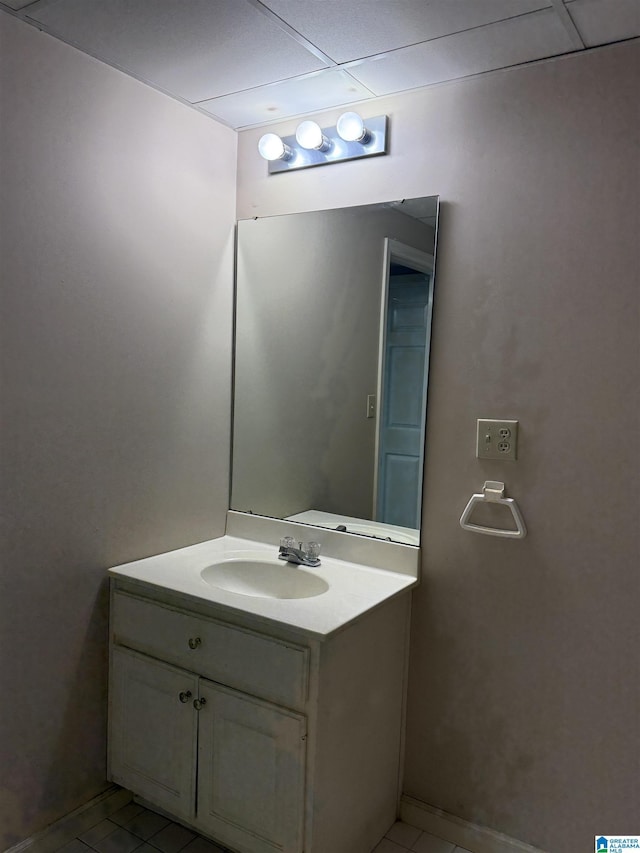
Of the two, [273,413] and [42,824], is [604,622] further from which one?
[42,824]

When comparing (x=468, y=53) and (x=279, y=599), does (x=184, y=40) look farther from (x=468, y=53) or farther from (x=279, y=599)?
(x=279, y=599)

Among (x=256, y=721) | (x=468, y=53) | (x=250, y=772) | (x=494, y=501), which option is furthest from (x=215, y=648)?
(x=468, y=53)

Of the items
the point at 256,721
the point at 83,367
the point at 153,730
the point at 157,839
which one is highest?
the point at 83,367

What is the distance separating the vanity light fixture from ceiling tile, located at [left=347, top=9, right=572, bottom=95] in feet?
0.38

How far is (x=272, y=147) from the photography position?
2082 millimetres

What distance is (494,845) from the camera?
1843mm

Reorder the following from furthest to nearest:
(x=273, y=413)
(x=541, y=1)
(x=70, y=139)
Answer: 1. (x=273, y=413)
2. (x=70, y=139)
3. (x=541, y=1)

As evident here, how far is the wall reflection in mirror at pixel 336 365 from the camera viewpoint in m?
1.95

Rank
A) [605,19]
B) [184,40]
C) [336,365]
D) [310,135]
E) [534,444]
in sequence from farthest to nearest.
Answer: [336,365] < [310,135] < [534,444] < [184,40] < [605,19]

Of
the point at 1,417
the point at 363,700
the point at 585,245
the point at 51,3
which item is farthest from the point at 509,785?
the point at 51,3

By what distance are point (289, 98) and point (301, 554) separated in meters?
1.39

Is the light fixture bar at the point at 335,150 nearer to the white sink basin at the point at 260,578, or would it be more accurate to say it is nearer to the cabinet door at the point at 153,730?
the white sink basin at the point at 260,578

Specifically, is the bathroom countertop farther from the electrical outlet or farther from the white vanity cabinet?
the electrical outlet

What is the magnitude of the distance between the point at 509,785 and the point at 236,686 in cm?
83
